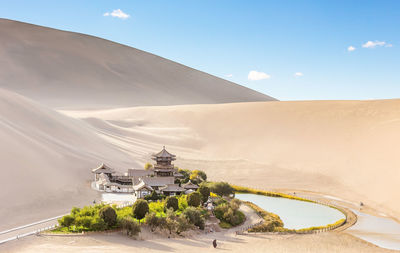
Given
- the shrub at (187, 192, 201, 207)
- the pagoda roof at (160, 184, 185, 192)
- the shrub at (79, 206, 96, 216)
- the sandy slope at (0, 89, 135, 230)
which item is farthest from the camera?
the pagoda roof at (160, 184, 185, 192)

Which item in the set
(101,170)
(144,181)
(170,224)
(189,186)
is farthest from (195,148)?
(170,224)

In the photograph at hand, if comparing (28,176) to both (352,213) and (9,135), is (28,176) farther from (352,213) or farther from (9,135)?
(352,213)

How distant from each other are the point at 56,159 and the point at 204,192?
1685 centimetres

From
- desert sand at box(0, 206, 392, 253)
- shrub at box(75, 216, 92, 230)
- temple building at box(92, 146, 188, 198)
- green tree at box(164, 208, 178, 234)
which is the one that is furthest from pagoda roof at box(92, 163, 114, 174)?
shrub at box(75, 216, 92, 230)

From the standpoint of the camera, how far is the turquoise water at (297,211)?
1379 inches

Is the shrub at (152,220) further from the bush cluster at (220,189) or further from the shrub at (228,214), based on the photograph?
the bush cluster at (220,189)

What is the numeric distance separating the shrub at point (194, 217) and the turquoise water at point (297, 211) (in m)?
7.25

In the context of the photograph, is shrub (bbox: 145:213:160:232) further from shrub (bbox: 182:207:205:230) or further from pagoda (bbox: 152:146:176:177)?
pagoda (bbox: 152:146:176:177)

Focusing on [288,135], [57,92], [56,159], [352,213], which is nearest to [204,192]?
[352,213]

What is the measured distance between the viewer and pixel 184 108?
101m

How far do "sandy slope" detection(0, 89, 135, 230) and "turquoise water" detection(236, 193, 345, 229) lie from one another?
16609 millimetres

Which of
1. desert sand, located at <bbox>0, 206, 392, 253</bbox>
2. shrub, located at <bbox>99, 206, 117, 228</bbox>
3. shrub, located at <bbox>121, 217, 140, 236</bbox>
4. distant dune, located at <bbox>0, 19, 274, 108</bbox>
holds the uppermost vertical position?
distant dune, located at <bbox>0, 19, 274, 108</bbox>

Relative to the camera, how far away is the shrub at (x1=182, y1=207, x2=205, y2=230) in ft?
99.1

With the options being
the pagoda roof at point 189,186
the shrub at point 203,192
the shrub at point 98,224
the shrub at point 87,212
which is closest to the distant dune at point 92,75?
the pagoda roof at point 189,186
